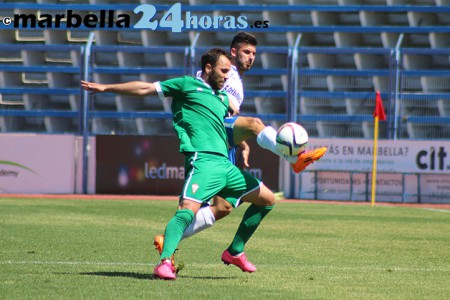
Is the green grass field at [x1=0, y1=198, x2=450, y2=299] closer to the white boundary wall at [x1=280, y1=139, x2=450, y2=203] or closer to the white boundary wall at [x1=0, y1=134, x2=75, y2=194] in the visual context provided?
the white boundary wall at [x1=280, y1=139, x2=450, y2=203]

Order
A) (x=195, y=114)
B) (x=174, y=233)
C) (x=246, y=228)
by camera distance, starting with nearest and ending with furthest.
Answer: (x=174, y=233)
(x=195, y=114)
(x=246, y=228)

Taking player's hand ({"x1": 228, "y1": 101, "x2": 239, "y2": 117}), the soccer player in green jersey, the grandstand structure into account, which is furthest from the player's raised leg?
the grandstand structure

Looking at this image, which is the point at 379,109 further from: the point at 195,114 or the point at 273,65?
the point at 195,114

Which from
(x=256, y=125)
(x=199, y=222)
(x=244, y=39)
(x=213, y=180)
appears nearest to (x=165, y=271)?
(x=199, y=222)

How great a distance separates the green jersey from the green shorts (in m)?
0.08

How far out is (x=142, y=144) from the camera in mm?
27453

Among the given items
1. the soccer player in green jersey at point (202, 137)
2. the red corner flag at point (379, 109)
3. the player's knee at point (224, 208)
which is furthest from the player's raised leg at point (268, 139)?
the red corner flag at point (379, 109)

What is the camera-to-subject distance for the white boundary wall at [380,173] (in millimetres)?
26188

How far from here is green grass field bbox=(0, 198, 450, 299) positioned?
25.0 feet

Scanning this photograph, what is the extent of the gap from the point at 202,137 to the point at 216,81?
1.67 feet

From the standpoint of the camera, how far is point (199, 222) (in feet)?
28.1

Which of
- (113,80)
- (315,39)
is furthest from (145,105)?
(315,39)

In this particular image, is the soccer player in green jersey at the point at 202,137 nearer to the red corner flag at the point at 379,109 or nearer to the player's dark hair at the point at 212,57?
the player's dark hair at the point at 212,57

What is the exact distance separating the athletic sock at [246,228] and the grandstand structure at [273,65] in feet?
61.0
